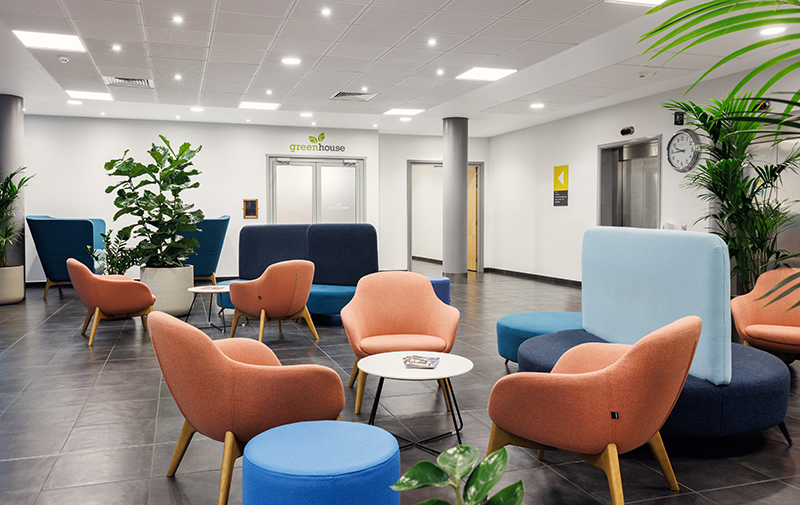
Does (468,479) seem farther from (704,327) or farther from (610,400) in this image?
(704,327)

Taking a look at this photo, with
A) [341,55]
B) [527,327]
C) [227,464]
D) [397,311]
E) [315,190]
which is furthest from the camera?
[315,190]

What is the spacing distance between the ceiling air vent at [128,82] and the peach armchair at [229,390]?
676 centimetres

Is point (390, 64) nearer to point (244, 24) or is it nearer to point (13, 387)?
point (244, 24)

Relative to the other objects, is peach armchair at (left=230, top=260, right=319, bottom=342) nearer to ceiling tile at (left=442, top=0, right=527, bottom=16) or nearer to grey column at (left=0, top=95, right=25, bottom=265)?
ceiling tile at (left=442, top=0, right=527, bottom=16)

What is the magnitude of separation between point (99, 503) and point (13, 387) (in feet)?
8.07

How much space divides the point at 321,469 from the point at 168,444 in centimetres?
181

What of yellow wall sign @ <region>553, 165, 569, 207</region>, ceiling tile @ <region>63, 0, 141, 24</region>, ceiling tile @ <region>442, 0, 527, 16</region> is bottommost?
yellow wall sign @ <region>553, 165, 569, 207</region>

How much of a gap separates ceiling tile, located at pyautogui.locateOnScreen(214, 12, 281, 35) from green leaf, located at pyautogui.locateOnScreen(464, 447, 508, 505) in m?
5.56

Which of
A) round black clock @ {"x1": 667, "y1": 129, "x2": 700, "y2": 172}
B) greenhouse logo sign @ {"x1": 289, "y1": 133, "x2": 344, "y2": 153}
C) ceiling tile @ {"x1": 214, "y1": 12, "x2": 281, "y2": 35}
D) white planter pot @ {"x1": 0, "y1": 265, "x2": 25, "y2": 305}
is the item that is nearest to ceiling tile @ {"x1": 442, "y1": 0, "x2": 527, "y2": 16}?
ceiling tile @ {"x1": 214, "y1": 12, "x2": 281, "y2": 35}

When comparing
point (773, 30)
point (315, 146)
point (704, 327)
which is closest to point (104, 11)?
point (704, 327)

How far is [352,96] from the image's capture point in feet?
31.5

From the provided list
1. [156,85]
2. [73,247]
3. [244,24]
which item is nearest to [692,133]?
[244,24]

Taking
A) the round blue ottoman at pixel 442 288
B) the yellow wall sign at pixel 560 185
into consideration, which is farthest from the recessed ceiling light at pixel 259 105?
the yellow wall sign at pixel 560 185

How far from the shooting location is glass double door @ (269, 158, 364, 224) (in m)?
13.1
